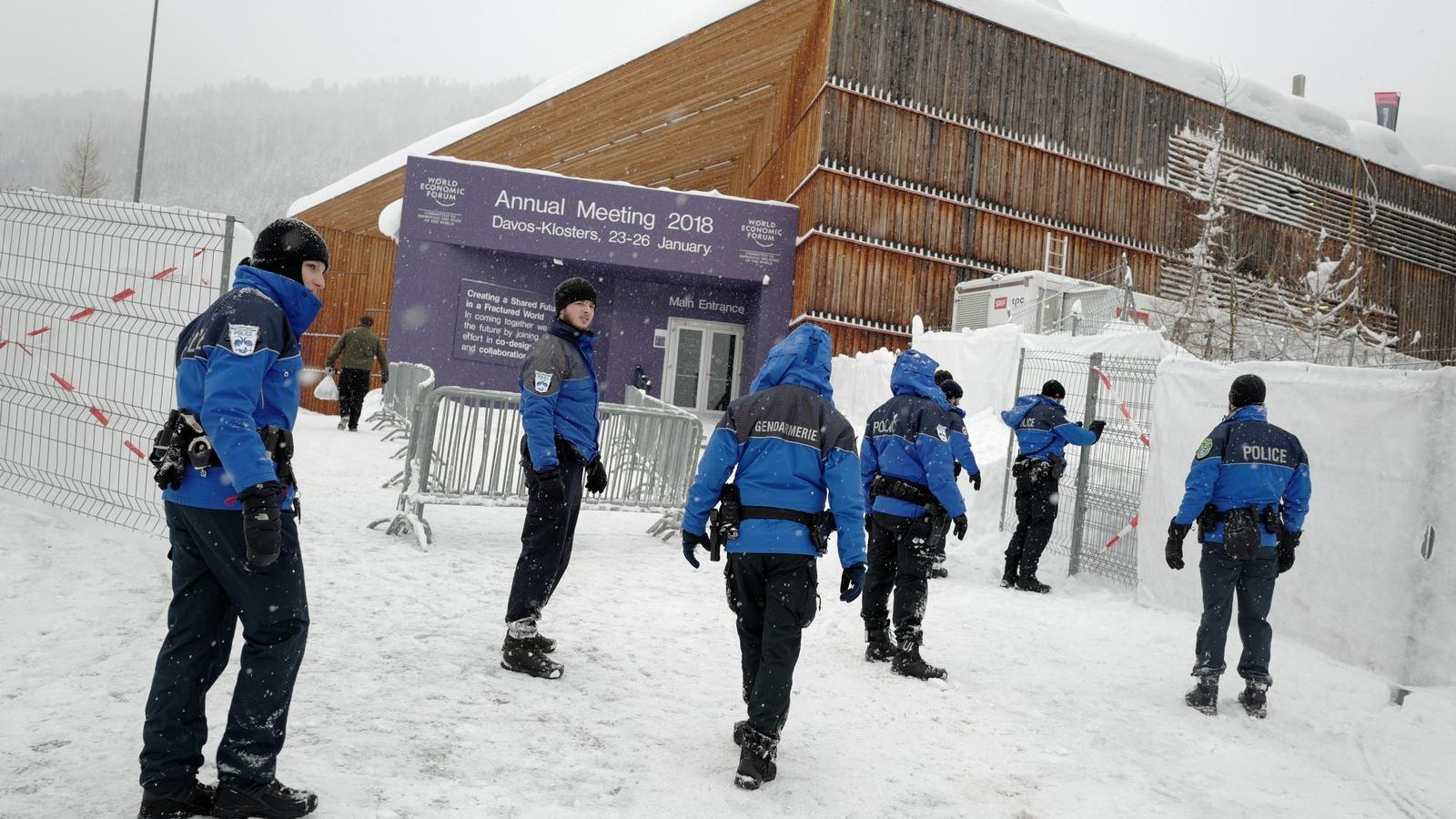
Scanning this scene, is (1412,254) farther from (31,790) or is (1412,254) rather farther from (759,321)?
(31,790)

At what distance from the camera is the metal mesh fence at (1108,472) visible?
7.41 meters

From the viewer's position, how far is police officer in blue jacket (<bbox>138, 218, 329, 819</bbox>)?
2445 millimetres

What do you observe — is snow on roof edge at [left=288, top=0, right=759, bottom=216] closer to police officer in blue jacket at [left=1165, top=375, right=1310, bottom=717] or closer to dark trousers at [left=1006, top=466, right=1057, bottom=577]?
dark trousers at [left=1006, top=466, right=1057, bottom=577]

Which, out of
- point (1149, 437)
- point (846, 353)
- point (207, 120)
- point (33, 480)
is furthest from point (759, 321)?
point (207, 120)

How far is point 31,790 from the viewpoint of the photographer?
103 inches

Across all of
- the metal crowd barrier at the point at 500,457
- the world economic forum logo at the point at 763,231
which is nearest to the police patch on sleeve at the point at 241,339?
the metal crowd barrier at the point at 500,457

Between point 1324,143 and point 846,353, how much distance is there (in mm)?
16431

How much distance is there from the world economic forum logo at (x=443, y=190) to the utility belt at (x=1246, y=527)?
17839 mm

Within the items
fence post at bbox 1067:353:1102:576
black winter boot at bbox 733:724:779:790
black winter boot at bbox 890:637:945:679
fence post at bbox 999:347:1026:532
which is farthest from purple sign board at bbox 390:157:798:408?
black winter boot at bbox 733:724:779:790

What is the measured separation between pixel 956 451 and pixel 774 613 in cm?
338

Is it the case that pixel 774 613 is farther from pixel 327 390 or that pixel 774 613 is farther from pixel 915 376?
pixel 327 390

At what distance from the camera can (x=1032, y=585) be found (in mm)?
7266

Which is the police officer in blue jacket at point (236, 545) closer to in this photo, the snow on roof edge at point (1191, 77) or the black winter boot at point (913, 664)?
the black winter boot at point (913, 664)

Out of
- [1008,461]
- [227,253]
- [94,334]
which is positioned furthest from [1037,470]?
[94,334]
